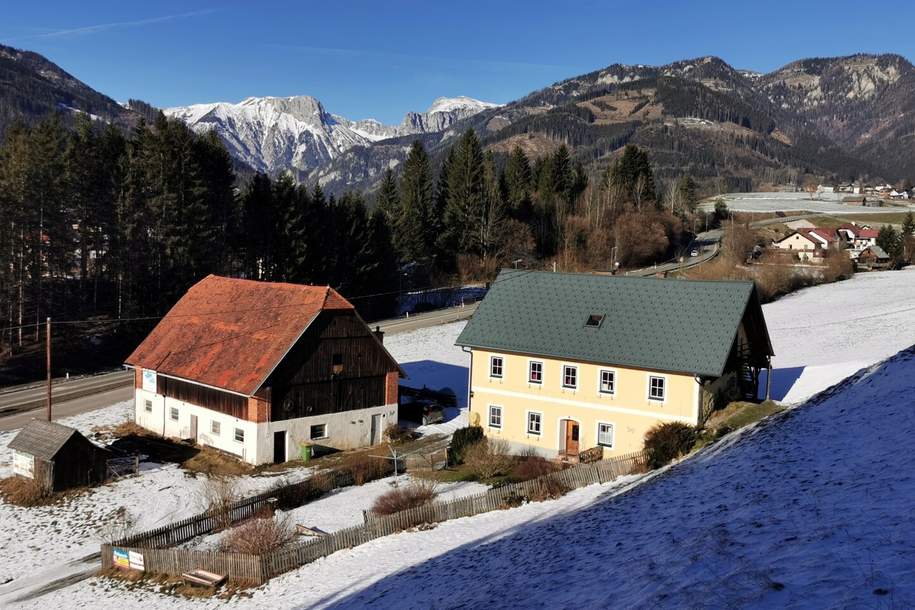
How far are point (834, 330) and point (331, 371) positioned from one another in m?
46.2

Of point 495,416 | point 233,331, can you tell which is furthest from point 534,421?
point 233,331

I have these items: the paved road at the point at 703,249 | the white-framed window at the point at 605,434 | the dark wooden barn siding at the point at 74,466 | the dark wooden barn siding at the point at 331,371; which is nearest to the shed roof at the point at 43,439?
the dark wooden barn siding at the point at 74,466

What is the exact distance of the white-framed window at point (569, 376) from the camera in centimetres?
3381

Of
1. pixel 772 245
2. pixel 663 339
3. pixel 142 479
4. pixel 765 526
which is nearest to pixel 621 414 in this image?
pixel 663 339

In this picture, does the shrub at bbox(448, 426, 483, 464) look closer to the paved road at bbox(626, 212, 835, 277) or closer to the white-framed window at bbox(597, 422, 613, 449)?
the white-framed window at bbox(597, 422, 613, 449)

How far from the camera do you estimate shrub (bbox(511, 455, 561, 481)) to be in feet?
96.0

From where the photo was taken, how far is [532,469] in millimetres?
29688

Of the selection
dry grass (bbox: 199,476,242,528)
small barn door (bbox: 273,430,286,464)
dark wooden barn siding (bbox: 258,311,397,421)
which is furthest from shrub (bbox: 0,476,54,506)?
dark wooden barn siding (bbox: 258,311,397,421)

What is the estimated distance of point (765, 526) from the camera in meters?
15.8

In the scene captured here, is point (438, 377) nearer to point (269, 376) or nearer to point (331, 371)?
point (331, 371)

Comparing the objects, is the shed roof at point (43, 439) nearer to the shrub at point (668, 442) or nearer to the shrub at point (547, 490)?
the shrub at point (547, 490)

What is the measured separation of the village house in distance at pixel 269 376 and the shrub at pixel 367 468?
4.63m

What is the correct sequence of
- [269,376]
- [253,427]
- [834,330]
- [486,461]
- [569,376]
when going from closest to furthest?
[486,461], [569,376], [269,376], [253,427], [834,330]

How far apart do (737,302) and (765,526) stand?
1882cm
